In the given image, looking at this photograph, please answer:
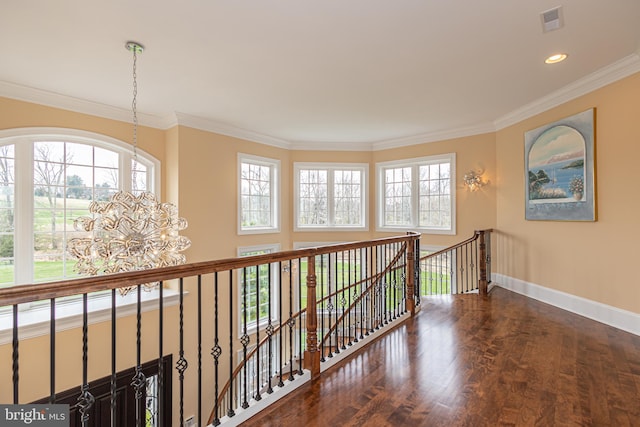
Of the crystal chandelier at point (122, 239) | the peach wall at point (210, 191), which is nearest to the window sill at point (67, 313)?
the peach wall at point (210, 191)

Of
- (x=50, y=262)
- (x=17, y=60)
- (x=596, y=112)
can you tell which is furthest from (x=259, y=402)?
(x=596, y=112)

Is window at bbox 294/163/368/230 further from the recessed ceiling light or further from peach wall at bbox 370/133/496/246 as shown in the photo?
the recessed ceiling light

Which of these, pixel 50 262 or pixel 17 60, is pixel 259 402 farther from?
pixel 17 60

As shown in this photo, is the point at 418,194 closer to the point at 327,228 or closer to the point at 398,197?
the point at 398,197

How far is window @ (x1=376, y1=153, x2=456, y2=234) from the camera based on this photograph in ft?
20.1

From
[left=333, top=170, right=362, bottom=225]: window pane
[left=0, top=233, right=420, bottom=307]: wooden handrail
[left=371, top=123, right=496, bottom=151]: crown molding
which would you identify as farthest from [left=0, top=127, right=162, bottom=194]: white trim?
[left=371, top=123, right=496, bottom=151]: crown molding

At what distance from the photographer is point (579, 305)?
12.9 feet

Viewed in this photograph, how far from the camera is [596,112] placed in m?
3.73

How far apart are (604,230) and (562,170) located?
3.03 ft

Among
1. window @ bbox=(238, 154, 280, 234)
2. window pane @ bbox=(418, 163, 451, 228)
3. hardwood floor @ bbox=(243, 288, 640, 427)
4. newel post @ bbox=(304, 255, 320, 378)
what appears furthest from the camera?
window pane @ bbox=(418, 163, 451, 228)

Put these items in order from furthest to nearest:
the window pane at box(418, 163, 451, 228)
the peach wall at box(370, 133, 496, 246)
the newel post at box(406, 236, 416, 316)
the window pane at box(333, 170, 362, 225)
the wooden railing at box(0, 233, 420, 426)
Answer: the window pane at box(333, 170, 362, 225)
the window pane at box(418, 163, 451, 228)
the peach wall at box(370, 133, 496, 246)
the newel post at box(406, 236, 416, 316)
the wooden railing at box(0, 233, 420, 426)

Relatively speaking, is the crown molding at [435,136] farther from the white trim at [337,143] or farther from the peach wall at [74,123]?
the peach wall at [74,123]

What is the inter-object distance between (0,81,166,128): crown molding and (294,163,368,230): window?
305 cm

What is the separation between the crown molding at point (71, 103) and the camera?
3.78 m
